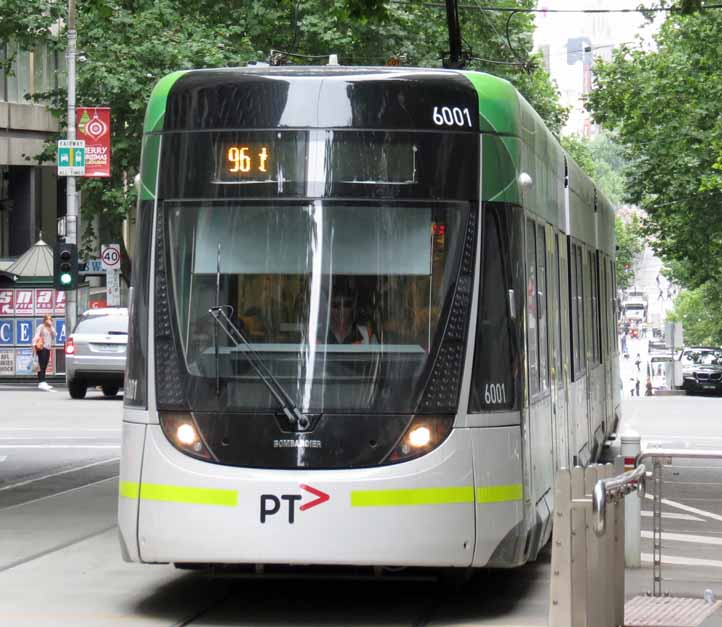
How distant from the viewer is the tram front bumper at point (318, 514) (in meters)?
8.49

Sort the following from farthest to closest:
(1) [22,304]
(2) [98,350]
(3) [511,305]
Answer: (1) [22,304] < (2) [98,350] < (3) [511,305]

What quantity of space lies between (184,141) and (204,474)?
1.71m

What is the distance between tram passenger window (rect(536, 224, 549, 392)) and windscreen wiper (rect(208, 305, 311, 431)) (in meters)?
2.08

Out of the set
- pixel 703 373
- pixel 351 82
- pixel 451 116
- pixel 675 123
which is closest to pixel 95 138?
pixel 675 123

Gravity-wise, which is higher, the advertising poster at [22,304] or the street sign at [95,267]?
the street sign at [95,267]

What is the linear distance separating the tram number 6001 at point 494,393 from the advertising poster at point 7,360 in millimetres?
34786

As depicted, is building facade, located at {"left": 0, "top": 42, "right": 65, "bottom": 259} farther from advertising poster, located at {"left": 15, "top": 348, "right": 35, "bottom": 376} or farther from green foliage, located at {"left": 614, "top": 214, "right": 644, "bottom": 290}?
green foliage, located at {"left": 614, "top": 214, "right": 644, "bottom": 290}

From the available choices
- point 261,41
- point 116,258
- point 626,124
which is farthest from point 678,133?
point 116,258

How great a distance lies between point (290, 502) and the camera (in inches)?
335

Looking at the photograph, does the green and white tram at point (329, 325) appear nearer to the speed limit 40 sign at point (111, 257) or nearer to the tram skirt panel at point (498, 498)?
the tram skirt panel at point (498, 498)

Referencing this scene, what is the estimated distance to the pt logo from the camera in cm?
850

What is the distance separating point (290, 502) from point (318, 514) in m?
0.14

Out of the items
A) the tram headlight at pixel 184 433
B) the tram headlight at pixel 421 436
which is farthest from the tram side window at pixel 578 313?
the tram headlight at pixel 184 433

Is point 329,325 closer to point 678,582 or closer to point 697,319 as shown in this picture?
point 678,582
